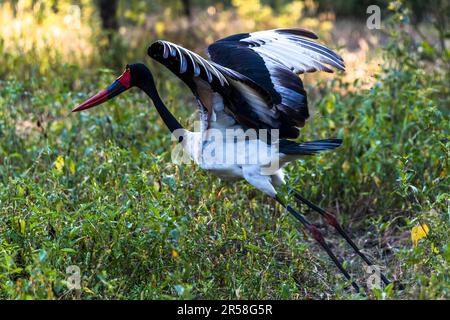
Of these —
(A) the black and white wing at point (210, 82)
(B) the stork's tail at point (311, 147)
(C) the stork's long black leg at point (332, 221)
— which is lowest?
(C) the stork's long black leg at point (332, 221)

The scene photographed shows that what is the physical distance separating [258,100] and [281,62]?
566 millimetres

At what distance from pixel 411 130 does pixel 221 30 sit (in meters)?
4.12

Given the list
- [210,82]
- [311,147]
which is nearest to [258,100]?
[311,147]

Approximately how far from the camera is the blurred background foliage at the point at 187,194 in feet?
14.6

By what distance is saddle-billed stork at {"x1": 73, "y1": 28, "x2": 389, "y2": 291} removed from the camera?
4.80 m

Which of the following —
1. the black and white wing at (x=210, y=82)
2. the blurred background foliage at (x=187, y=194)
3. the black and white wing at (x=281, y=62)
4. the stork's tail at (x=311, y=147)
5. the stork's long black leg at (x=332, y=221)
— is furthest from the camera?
the black and white wing at (x=281, y=62)

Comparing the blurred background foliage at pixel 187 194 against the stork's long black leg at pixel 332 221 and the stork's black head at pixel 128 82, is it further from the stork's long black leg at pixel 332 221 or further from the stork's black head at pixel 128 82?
the stork's black head at pixel 128 82

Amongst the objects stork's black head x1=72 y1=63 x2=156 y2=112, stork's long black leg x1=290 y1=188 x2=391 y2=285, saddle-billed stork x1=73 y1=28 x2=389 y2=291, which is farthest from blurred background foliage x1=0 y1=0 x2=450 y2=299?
stork's black head x1=72 y1=63 x2=156 y2=112

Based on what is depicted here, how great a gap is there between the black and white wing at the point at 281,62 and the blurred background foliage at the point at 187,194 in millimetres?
411

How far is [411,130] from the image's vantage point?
636cm

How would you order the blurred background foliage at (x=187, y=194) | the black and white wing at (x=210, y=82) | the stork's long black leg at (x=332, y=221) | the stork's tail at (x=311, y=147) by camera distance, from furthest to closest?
the stork's long black leg at (x=332, y=221)
the stork's tail at (x=311, y=147)
the blurred background foliage at (x=187, y=194)
the black and white wing at (x=210, y=82)

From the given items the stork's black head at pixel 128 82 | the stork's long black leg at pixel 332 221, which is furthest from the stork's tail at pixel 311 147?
the stork's black head at pixel 128 82
